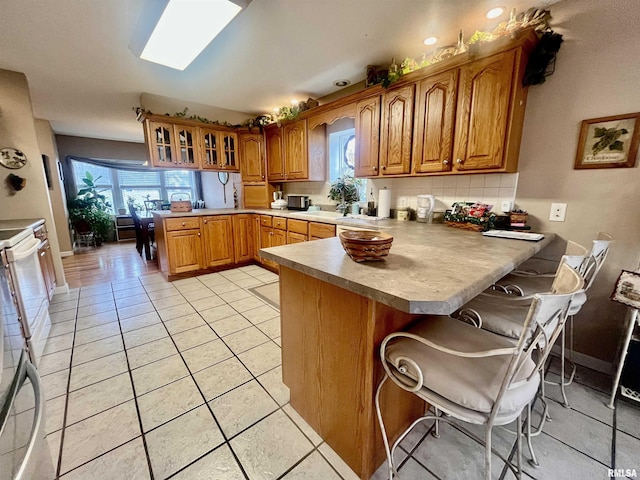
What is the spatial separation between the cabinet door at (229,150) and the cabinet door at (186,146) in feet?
1.34

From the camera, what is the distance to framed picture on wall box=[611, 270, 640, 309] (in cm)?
138

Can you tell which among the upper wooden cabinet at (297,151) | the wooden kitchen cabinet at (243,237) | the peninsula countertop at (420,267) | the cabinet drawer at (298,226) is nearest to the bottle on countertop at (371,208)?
the cabinet drawer at (298,226)

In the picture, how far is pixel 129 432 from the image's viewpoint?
4.42 feet

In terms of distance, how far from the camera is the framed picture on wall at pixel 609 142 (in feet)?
5.26

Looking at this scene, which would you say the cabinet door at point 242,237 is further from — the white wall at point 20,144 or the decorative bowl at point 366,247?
the decorative bowl at point 366,247

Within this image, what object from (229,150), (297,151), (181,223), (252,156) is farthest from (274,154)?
(181,223)

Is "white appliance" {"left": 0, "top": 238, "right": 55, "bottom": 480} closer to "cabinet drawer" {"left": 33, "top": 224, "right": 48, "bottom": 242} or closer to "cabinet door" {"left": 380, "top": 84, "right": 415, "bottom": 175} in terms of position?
"cabinet drawer" {"left": 33, "top": 224, "right": 48, "bottom": 242}

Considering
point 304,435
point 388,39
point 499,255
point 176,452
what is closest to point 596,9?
point 388,39

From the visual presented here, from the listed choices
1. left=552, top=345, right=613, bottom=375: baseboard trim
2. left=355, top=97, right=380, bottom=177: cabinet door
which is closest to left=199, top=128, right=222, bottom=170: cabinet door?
left=355, top=97, right=380, bottom=177: cabinet door

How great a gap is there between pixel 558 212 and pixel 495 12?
1500 mm

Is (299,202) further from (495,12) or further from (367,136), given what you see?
(495,12)

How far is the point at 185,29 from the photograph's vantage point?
6.48 ft

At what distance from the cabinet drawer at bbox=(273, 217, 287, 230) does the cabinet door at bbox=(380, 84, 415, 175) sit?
148 centimetres

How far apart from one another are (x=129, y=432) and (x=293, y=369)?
2.89 ft
